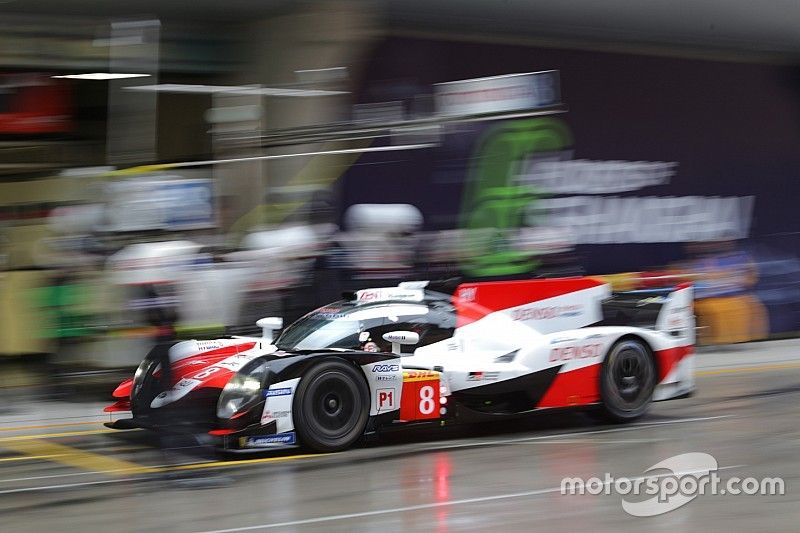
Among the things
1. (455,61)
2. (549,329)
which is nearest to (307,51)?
(455,61)

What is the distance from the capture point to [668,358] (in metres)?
9.51

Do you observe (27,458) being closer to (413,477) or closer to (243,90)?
(413,477)

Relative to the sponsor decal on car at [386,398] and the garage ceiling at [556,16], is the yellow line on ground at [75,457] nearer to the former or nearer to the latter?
the sponsor decal on car at [386,398]

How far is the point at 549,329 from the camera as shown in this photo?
9125mm

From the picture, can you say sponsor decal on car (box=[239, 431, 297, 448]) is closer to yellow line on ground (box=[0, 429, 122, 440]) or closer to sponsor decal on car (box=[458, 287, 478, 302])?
sponsor decal on car (box=[458, 287, 478, 302])

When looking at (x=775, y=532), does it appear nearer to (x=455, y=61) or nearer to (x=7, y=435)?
(x=7, y=435)

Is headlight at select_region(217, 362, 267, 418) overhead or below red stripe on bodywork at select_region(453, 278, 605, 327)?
below

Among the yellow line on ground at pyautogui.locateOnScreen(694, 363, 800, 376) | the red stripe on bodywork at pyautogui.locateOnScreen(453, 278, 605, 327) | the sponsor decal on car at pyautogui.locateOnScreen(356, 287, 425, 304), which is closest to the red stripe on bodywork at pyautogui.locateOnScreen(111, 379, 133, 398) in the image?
the sponsor decal on car at pyautogui.locateOnScreen(356, 287, 425, 304)

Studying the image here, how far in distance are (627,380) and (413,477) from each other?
285 centimetres

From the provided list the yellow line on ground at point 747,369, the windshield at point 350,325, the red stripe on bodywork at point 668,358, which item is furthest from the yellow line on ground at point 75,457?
the yellow line on ground at point 747,369

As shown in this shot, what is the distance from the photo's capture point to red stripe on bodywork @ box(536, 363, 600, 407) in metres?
8.87
